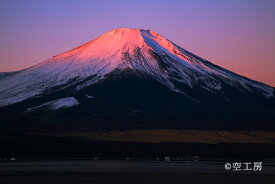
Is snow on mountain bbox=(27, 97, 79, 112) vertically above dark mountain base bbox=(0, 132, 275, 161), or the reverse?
snow on mountain bbox=(27, 97, 79, 112)

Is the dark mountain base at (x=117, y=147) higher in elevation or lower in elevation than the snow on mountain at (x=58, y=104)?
lower

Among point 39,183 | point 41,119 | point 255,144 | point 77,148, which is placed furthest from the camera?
point 41,119

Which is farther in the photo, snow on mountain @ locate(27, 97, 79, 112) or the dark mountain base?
snow on mountain @ locate(27, 97, 79, 112)

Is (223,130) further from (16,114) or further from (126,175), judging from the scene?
(126,175)

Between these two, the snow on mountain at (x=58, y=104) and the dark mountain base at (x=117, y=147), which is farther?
the snow on mountain at (x=58, y=104)

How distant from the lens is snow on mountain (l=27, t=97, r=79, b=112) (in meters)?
181

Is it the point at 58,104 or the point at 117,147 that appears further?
the point at 58,104

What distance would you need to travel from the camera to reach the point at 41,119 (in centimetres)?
16375

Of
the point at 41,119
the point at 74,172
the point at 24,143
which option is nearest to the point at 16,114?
the point at 41,119

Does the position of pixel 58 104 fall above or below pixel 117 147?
above

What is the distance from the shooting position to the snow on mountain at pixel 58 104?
593 feet

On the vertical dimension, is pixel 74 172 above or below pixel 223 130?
above

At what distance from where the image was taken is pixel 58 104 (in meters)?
183

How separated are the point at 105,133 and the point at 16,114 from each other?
49599mm
